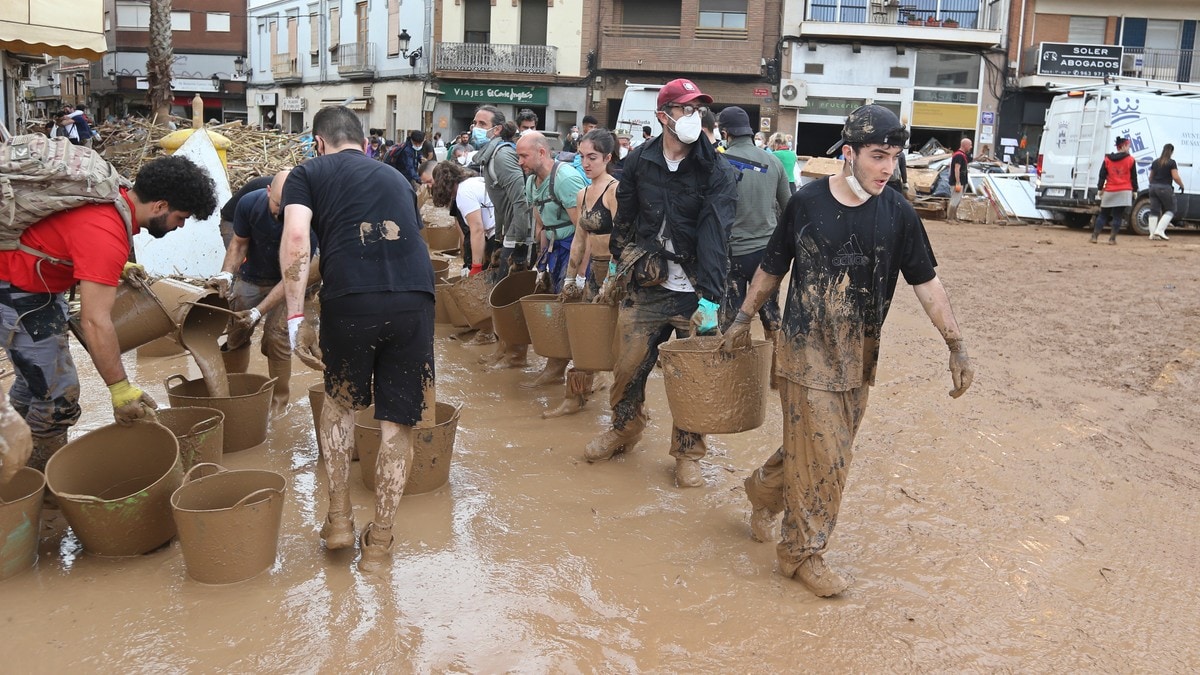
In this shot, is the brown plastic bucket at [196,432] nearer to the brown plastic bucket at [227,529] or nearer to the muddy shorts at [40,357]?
the brown plastic bucket at [227,529]

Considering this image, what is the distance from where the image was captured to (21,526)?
357cm

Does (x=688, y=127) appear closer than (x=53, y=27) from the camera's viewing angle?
Yes

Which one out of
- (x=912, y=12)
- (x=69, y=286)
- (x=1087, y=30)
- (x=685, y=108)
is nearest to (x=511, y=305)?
(x=685, y=108)

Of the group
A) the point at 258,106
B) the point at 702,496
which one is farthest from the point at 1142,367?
the point at 258,106

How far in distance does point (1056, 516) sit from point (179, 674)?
12.6 ft

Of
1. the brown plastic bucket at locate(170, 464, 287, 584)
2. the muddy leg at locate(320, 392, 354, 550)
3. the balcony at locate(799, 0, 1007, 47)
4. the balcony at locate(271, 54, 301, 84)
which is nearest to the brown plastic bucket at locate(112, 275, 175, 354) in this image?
the brown plastic bucket at locate(170, 464, 287, 584)

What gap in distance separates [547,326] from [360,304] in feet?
7.78

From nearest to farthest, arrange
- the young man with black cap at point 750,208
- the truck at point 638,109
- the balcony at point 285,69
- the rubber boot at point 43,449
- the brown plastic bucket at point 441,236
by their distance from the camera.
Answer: the rubber boot at point 43,449 < the young man with black cap at point 750,208 < the brown plastic bucket at point 441,236 < the truck at point 638,109 < the balcony at point 285,69

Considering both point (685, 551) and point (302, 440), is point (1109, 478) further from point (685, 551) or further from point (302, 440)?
point (302, 440)

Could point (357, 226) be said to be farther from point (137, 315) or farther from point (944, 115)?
point (944, 115)

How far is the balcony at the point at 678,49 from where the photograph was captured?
98.2 ft

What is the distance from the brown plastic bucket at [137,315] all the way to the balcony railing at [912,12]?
93.6 feet

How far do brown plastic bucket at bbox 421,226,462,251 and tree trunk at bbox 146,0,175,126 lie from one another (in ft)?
20.7

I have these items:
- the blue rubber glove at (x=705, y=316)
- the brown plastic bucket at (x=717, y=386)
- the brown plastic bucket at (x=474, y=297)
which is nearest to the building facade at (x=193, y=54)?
the brown plastic bucket at (x=474, y=297)
